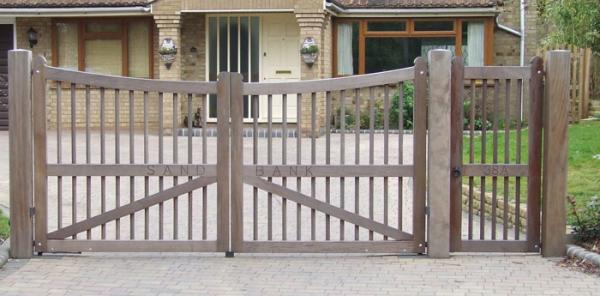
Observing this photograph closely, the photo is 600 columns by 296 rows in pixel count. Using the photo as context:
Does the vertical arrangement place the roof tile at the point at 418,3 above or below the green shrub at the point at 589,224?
above

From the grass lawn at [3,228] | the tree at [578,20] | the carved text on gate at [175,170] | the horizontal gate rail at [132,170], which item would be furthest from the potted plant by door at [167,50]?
the carved text on gate at [175,170]

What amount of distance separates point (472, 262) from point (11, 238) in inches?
159

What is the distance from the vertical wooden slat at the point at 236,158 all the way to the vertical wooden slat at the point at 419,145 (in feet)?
4.97

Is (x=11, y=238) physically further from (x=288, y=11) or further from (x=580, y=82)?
(x=580, y=82)

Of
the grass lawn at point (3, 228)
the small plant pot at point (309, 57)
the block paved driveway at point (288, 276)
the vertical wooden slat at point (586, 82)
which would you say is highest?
the small plant pot at point (309, 57)

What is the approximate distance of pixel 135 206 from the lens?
8.14m

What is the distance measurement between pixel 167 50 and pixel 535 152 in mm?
13821

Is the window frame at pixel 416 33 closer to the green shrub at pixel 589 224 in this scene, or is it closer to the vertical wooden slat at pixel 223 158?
the green shrub at pixel 589 224

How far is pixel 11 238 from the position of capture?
8109 millimetres

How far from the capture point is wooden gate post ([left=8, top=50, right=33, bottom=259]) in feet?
26.3

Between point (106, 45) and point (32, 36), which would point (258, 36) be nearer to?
point (106, 45)

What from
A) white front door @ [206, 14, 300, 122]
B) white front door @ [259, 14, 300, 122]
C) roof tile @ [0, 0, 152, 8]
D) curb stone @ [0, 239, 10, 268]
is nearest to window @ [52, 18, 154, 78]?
roof tile @ [0, 0, 152, 8]

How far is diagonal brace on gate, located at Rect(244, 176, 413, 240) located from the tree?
360 centimetres

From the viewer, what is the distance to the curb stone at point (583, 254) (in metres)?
7.59
